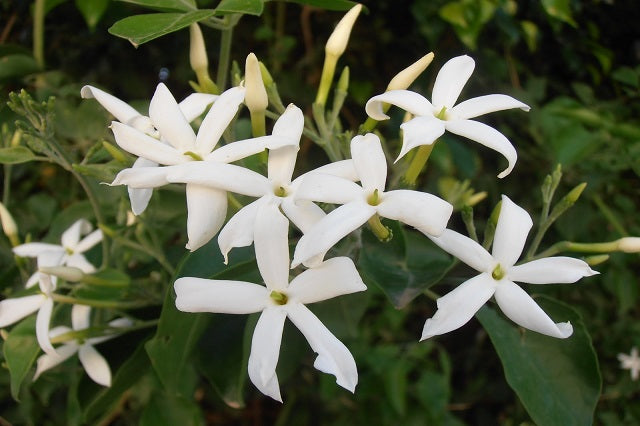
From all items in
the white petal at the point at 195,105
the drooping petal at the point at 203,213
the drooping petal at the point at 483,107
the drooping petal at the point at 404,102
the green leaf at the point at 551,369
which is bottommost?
the green leaf at the point at 551,369

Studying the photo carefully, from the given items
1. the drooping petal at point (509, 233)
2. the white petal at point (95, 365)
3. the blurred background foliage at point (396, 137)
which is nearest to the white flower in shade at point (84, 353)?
the white petal at point (95, 365)

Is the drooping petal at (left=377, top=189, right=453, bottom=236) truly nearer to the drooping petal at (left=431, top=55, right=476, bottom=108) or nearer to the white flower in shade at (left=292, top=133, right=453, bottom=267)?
the white flower in shade at (left=292, top=133, right=453, bottom=267)

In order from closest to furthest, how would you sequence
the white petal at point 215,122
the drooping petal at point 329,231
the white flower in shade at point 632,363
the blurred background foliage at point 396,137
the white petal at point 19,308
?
the drooping petal at point 329,231 → the white petal at point 215,122 → the white petal at point 19,308 → the blurred background foliage at point 396,137 → the white flower in shade at point 632,363

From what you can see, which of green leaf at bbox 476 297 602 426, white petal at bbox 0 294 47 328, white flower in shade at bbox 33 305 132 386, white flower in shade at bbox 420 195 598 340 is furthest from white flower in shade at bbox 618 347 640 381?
white petal at bbox 0 294 47 328

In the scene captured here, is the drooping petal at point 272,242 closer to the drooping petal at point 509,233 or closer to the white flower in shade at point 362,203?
the white flower in shade at point 362,203

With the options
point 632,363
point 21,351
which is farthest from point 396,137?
point 21,351

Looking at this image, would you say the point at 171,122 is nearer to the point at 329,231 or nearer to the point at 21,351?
the point at 329,231
